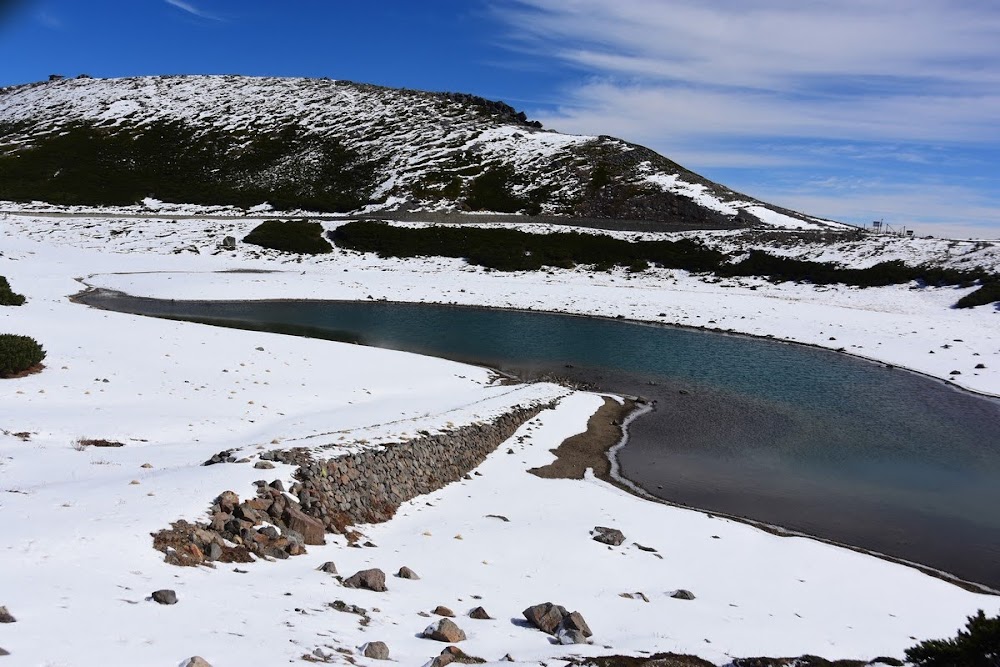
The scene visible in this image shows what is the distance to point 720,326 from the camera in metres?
38.8

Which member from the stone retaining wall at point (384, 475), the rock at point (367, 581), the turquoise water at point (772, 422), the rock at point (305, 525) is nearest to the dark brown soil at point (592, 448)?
the turquoise water at point (772, 422)

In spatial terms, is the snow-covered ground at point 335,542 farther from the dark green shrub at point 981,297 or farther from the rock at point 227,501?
the dark green shrub at point 981,297

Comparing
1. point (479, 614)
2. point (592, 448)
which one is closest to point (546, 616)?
point (479, 614)

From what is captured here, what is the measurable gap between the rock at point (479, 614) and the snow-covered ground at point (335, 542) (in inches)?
5.0

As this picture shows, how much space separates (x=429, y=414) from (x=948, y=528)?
1257 cm

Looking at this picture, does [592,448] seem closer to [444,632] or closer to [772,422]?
[772,422]

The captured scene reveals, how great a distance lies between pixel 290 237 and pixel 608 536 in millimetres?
55273

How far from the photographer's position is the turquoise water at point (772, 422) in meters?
15.2

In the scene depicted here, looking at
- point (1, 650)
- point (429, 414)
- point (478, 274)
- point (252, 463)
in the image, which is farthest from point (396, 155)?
point (1, 650)

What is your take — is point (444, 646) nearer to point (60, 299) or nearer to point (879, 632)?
point (879, 632)

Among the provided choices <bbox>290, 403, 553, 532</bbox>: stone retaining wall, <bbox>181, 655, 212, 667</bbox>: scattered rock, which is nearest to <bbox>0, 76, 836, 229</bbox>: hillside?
<bbox>290, 403, 553, 532</bbox>: stone retaining wall

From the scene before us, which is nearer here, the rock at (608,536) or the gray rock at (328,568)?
the gray rock at (328,568)

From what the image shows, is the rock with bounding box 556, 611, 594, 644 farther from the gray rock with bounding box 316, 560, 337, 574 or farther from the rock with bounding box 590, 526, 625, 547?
the rock with bounding box 590, 526, 625, 547

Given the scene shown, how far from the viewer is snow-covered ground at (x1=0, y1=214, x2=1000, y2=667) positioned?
707cm
